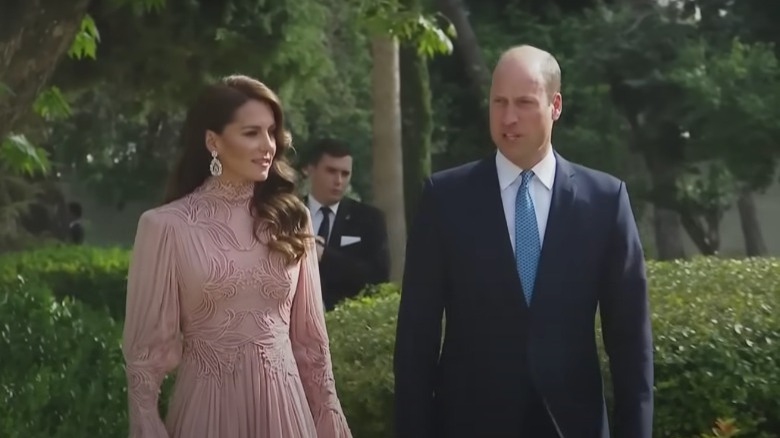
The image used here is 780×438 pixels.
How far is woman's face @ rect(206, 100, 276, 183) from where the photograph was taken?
392cm

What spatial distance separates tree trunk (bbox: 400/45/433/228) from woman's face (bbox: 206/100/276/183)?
11621 mm

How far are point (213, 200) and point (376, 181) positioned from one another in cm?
998

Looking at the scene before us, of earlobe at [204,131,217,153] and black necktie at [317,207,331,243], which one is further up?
earlobe at [204,131,217,153]

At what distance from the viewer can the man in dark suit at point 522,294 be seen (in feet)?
12.1

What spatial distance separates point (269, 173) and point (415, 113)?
39.2ft

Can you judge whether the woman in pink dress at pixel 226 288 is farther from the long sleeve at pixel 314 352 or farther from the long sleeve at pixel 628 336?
the long sleeve at pixel 628 336

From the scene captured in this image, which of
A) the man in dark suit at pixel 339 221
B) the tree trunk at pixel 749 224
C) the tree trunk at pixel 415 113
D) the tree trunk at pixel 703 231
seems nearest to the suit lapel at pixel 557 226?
the man in dark suit at pixel 339 221

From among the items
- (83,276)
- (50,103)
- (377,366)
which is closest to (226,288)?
(377,366)

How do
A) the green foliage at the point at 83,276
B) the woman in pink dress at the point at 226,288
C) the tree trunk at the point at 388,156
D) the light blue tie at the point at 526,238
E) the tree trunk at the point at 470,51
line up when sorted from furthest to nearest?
the tree trunk at the point at 470,51 → the tree trunk at the point at 388,156 → the green foliage at the point at 83,276 → the woman in pink dress at the point at 226,288 → the light blue tie at the point at 526,238

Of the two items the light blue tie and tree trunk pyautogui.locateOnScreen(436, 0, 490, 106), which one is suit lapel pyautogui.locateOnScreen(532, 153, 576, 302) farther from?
tree trunk pyautogui.locateOnScreen(436, 0, 490, 106)

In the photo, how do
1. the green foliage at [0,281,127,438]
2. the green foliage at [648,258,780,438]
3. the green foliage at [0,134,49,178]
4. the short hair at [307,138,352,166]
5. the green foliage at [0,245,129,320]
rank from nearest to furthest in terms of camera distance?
the green foliage at [0,281,127,438]
the green foliage at [648,258,780,438]
the short hair at [307,138,352,166]
the green foliage at [0,134,49,178]
the green foliage at [0,245,129,320]

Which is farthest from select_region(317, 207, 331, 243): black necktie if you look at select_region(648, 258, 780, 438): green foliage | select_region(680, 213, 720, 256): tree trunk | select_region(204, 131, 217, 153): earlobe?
select_region(680, 213, 720, 256): tree trunk

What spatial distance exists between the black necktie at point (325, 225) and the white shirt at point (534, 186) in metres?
3.57

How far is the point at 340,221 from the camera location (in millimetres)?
7375
